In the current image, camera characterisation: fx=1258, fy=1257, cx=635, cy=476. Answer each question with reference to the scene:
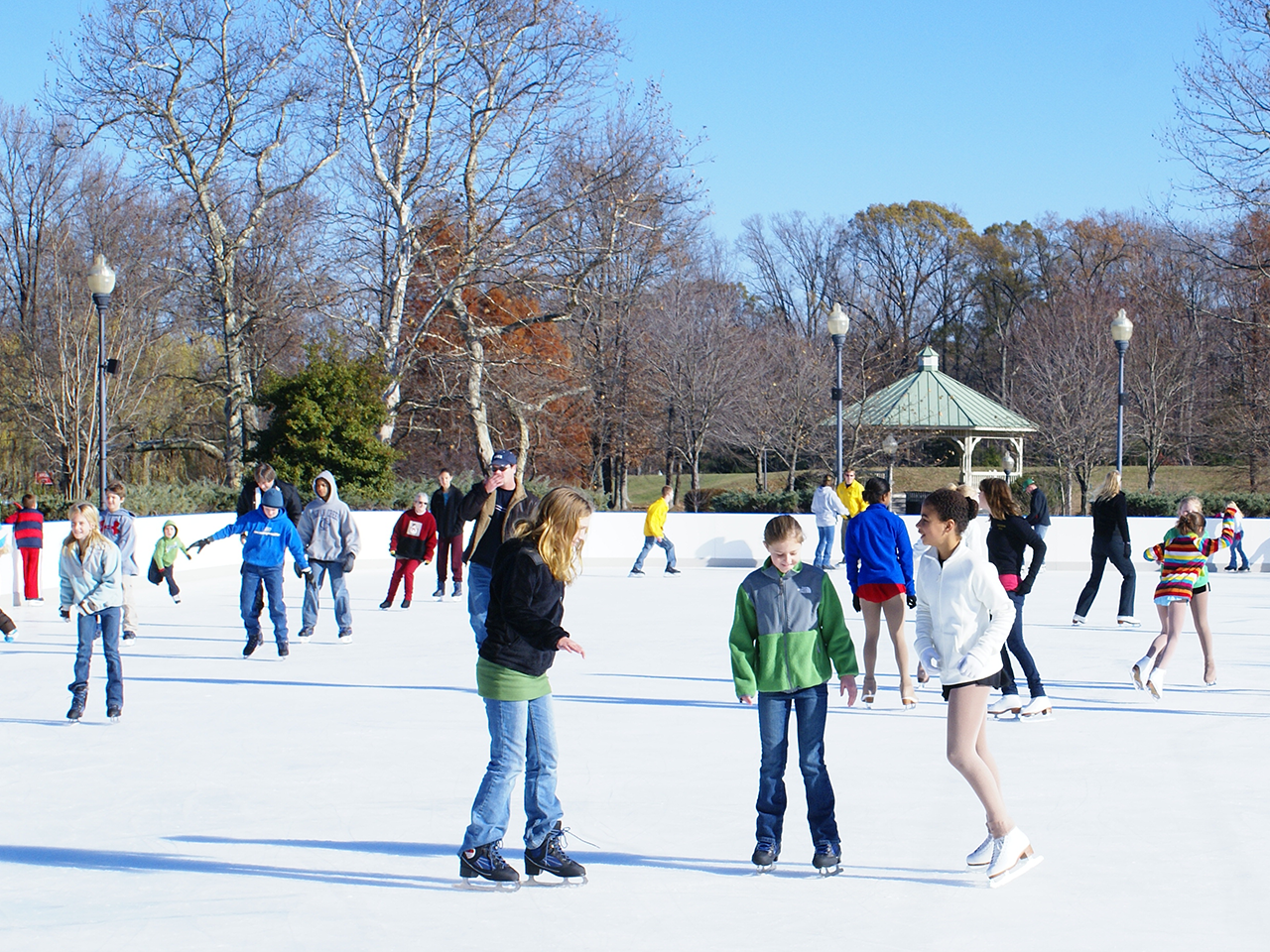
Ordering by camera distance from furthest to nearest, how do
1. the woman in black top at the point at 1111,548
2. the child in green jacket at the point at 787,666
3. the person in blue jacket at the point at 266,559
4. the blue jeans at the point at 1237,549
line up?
the blue jeans at the point at 1237,549
the woman in black top at the point at 1111,548
the person in blue jacket at the point at 266,559
the child in green jacket at the point at 787,666

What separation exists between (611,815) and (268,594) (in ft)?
19.7

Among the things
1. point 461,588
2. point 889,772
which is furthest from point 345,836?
point 461,588

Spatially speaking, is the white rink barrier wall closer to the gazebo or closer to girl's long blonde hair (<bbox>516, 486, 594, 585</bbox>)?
the gazebo

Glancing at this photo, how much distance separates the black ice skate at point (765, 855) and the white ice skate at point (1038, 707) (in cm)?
362

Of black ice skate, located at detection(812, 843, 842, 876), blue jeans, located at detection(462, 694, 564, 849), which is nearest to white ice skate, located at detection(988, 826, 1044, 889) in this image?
black ice skate, located at detection(812, 843, 842, 876)

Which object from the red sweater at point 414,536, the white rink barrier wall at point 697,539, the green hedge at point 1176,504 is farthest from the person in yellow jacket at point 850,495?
the green hedge at point 1176,504

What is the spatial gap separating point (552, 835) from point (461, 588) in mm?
12497

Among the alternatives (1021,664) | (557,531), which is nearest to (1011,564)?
(1021,664)

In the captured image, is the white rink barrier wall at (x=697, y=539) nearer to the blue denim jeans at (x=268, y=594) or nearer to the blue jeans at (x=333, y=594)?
the blue jeans at (x=333, y=594)

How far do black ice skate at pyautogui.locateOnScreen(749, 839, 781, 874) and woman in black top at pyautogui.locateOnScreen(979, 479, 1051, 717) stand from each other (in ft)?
10.8

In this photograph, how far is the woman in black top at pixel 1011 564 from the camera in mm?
7930

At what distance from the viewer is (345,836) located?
540 cm

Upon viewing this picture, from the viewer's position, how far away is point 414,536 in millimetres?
14727

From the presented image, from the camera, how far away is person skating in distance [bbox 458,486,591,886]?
4.68 meters
